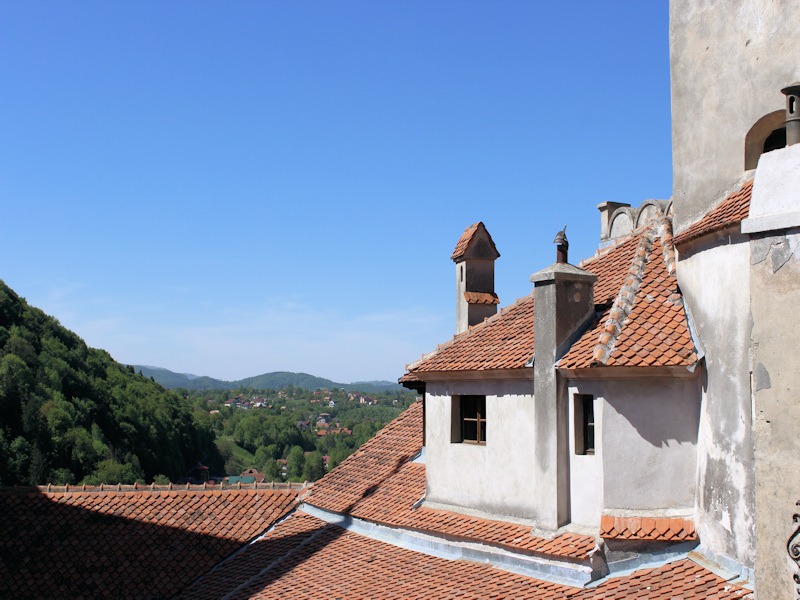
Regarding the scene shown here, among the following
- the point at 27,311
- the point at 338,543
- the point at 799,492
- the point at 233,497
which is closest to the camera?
the point at 799,492

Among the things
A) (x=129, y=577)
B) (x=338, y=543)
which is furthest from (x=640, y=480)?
(x=129, y=577)

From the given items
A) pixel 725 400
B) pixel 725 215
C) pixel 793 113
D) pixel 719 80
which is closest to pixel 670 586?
pixel 725 400

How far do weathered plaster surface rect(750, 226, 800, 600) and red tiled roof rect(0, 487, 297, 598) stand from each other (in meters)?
15.5

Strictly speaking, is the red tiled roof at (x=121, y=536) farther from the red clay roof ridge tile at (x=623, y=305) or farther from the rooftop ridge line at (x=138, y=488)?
the red clay roof ridge tile at (x=623, y=305)

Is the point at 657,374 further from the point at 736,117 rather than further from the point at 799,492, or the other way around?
the point at 799,492

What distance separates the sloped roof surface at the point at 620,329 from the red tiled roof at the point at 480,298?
3.01 metres

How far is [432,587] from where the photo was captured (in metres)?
15.2

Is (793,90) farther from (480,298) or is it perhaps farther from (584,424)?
(480,298)

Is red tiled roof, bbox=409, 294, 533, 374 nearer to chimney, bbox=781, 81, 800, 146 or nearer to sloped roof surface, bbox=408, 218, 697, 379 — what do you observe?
sloped roof surface, bbox=408, 218, 697, 379

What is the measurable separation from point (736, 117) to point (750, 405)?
503 cm

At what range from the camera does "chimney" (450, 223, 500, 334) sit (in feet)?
71.6

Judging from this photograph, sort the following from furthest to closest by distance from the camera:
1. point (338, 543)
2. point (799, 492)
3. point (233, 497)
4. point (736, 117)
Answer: point (233, 497), point (338, 543), point (736, 117), point (799, 492)

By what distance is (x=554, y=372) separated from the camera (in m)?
14.6

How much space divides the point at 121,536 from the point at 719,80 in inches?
734
